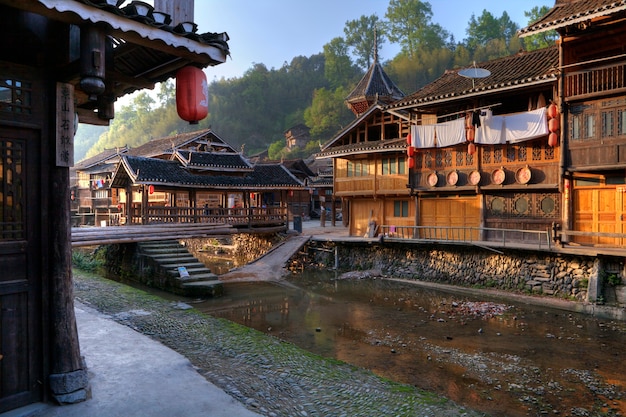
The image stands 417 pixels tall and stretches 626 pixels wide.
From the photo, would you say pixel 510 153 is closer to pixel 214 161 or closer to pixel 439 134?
pixel 439 134

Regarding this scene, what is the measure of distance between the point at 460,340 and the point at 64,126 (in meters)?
10.4

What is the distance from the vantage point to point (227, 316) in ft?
44.1

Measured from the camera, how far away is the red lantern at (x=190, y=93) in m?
5.15

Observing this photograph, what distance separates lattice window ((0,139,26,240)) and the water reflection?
7108mm

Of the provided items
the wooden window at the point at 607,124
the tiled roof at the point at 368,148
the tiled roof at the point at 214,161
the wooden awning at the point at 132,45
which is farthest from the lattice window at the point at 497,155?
the wooden awning at the point at 132,45

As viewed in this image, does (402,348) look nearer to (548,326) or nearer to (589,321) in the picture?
(548,326)

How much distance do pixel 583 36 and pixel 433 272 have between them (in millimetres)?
10924

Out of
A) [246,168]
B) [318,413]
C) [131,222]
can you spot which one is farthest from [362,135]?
[318,413]

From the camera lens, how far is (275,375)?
259 inches

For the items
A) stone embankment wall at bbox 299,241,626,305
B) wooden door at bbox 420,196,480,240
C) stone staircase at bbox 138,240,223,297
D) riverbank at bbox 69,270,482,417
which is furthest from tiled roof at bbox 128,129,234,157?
riverbank at bbox 69,270,482,417

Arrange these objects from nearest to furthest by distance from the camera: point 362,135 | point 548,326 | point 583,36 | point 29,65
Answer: point 29,65 → point 548,326 → point 583,36 → point 362,135

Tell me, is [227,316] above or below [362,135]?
below

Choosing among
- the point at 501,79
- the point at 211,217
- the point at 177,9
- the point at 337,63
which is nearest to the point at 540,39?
the point at 501,79

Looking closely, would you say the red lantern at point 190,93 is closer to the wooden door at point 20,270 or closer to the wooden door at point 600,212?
the wooden door at point 20,270
